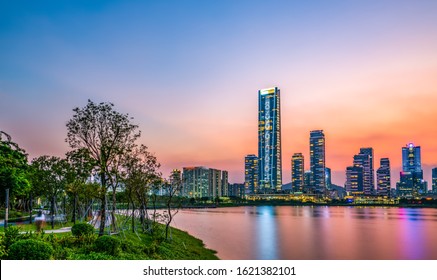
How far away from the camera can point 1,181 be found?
1989cm

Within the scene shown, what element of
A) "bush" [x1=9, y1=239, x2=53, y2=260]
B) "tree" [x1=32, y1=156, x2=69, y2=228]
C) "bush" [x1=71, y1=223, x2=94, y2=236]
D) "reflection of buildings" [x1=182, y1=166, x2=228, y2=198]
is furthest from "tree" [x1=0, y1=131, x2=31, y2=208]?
"reflection of buildings" [x1=182, y1=166, x2=228, y2=198]

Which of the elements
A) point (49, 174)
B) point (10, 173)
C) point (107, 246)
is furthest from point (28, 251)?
point (49, 174)

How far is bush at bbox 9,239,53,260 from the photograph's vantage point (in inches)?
323

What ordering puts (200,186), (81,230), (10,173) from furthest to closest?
(200,186) < (10,173) < (81,230)

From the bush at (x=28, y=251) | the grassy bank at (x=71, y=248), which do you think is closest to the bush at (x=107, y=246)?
the grassy bank at (x=71, y=248)

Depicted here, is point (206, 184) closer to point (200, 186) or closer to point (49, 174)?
point (200, 186)

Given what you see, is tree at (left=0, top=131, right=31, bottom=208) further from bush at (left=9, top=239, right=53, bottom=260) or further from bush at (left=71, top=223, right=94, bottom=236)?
bush at (left=9, top=239, right=53, bottom=260)

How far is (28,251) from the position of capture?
27.1 feet

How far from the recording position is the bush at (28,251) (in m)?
8.21

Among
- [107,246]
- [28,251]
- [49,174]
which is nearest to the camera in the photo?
[28,251]

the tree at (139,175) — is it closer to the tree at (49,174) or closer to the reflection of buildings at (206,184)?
the tree at (49,174)
